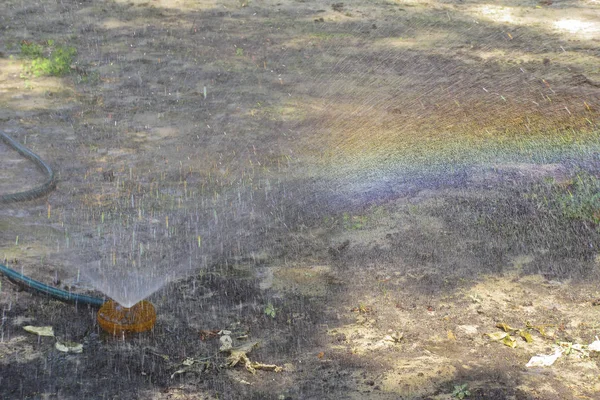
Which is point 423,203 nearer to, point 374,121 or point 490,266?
point 490,266

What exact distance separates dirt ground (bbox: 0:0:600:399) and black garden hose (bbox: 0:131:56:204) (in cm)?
13

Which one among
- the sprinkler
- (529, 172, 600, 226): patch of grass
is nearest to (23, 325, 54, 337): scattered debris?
the sprinkler

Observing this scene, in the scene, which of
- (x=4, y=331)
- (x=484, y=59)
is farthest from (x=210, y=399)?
(x=484, y=59)

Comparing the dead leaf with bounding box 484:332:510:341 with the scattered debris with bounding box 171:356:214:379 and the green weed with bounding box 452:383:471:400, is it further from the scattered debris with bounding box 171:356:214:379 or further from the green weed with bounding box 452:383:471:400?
the scattered debris with bounding box 171:356:214:379

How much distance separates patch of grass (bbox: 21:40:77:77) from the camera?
30.5 ft

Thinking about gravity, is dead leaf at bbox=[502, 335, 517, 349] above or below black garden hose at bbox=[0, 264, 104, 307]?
below

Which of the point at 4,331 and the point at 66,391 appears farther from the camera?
the point at 4,331

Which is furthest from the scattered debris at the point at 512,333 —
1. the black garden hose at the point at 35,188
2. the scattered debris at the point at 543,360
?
the black garden hose at the point at 35,188

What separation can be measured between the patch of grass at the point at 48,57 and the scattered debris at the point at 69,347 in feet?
16.9

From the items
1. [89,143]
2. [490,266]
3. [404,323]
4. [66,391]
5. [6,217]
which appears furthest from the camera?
[89,143]

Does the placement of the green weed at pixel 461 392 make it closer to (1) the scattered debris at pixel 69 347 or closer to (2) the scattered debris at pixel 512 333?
(2) the scattered debris at pixel 512 333

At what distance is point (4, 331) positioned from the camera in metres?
4.86

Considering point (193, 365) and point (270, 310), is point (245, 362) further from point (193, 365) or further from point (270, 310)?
point (270, 310)

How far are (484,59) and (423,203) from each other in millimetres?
3649
